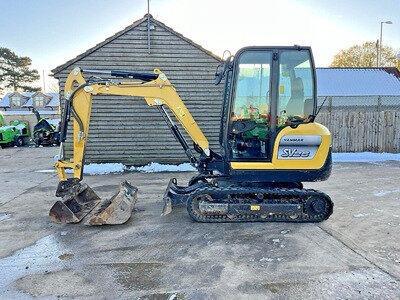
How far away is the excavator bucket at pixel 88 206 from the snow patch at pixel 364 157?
9905mm

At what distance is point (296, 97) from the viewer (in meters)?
4.85

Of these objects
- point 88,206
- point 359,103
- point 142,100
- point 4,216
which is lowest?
point 4,216

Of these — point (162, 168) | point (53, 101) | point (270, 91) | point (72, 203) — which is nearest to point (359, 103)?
point (162, 168)

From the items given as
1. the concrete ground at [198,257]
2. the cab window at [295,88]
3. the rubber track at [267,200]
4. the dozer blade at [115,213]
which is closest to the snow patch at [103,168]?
the concrete ground at [198,257]

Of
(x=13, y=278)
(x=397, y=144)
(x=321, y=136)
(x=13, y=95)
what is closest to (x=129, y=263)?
(x=13, y=278)

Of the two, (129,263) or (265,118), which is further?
(265,118)

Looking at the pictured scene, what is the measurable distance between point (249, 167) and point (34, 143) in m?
20.0

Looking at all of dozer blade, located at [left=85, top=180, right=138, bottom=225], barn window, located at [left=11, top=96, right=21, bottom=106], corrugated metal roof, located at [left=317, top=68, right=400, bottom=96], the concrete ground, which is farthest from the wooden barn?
barn window, located at [left=11, top=96, right=21, bottom=106]

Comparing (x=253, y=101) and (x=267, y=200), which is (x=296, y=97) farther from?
(x=267, y=200)

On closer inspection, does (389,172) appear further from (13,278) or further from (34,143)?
(34,143)

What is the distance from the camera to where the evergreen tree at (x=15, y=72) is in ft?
135

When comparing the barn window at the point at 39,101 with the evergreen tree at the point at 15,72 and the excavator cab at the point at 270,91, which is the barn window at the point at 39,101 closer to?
the evergreen tree at the point at 15,72

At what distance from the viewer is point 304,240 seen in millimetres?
4242

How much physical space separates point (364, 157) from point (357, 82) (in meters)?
11.2
